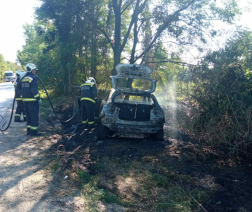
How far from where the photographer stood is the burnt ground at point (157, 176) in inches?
149

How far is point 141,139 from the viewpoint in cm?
754

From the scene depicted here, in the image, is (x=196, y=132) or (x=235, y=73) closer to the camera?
(x=235, y=73)

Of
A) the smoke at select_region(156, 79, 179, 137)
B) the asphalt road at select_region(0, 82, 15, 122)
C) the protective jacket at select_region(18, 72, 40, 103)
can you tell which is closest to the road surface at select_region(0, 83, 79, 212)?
the protective jacket at select_region(18, 72, 40, 103)

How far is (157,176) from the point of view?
476 cm

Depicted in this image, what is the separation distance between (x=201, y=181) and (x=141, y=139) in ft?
10.3

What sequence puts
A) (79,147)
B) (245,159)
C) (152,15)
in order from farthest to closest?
(152,15) < (79,147) < (245,159)

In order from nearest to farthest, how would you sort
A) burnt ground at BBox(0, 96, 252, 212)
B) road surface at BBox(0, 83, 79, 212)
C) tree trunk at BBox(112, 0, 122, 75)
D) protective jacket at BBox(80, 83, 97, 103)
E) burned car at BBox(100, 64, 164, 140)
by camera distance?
road surface at BBox(0, 83, 79, 212), burnt ground at BBox(0, 96, 252, 212), burned car at BBox(100, 64, 164, 140), protective jacket at BBox(80, 83, 97, 103), tree trunk at BBox(112, 0, 122, 75)

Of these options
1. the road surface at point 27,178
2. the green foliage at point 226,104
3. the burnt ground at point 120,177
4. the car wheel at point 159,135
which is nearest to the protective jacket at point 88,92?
the burnt ground at point 120,177

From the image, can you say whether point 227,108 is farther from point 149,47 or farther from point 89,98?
point 149,47

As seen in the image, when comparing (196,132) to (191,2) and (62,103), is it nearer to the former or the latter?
(191,2)

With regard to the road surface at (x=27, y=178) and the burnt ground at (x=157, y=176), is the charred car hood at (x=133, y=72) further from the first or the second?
the road surface at (x=27, y=178)

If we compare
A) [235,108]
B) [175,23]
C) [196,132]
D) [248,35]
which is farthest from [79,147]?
[175,23]

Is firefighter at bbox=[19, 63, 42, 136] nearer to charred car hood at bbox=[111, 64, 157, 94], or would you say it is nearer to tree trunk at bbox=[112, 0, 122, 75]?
charred car hood at bbox=[111, 64, 157, 94]

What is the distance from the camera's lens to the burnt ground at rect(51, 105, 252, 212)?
379 cm
